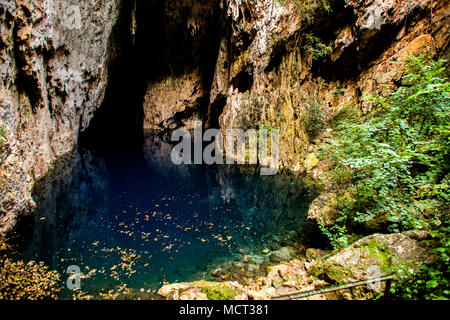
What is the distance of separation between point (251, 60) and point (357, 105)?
7.84 m

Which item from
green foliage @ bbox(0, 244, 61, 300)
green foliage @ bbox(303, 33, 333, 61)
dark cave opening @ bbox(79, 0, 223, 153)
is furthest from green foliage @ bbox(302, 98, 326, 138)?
green foliage @ bbox(0, 244, 61, 300)

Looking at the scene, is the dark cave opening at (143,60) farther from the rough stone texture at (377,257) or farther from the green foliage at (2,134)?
the rough stone texture at (377,257)

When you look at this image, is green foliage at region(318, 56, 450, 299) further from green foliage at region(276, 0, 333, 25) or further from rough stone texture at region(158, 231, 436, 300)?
green foliage at region(276, 0, 333, 25)

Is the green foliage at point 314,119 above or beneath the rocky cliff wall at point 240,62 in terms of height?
beneath

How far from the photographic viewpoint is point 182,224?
7121 millimetres

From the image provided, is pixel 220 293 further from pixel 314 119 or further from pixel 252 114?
Result: pixel 252 114

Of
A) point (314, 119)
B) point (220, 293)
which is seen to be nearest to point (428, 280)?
point (220, 293)

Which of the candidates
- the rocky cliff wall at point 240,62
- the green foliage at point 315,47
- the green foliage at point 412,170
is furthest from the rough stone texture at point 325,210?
the green foliage at point 315,47

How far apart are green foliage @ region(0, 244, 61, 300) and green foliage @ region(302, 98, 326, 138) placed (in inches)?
488

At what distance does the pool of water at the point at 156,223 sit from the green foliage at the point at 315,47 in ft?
26.8

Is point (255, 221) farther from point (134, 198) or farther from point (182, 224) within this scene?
point (134, 198)

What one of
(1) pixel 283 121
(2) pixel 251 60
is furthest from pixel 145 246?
(2) pixel 251 60

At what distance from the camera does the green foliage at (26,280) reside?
4039 mm

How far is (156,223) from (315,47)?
46.2ft
